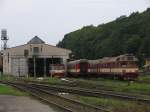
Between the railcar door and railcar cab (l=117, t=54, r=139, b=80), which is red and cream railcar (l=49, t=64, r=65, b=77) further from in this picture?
railcar cab (l=117, t=54, r=139, b=80)

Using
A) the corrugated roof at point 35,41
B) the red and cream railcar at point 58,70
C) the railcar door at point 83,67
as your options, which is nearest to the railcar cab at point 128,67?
the railcar door at point 83,67

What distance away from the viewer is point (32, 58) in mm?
106312

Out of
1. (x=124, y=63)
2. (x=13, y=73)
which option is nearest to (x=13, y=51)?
(x=13, y=73)

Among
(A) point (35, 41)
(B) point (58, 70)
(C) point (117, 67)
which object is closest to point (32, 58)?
(A) point (35, 41)

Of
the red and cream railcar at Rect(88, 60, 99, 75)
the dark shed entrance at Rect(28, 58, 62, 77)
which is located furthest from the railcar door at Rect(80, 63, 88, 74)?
the dark shed entrance at Rect(28, 58, 62, 77)

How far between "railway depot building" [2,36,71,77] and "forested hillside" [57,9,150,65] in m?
35.2

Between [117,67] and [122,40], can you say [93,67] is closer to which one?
[117,67]

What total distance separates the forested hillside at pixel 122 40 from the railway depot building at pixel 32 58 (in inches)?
1385

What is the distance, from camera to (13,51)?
355ft

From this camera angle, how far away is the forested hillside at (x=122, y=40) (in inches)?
5994

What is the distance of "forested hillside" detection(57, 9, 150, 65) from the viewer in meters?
152

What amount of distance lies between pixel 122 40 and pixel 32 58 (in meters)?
64.3

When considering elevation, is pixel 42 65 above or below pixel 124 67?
above

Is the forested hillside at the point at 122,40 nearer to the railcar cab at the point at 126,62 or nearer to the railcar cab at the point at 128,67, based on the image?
the railcar cab at the point at 126,62
